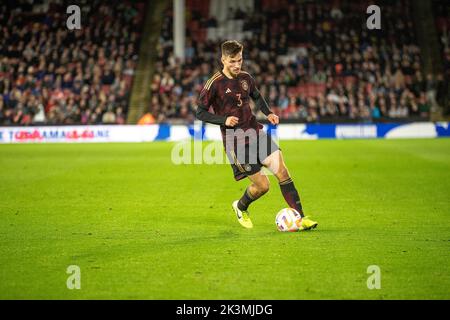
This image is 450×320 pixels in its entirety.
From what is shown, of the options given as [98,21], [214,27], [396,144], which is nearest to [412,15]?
[214,27]

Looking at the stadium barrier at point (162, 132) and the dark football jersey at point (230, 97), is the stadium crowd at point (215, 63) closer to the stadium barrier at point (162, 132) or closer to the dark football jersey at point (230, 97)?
the stadium barrier at point (162, 132)

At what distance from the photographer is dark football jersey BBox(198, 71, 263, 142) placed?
9.27 m

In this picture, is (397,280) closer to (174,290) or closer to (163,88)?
(174,290)

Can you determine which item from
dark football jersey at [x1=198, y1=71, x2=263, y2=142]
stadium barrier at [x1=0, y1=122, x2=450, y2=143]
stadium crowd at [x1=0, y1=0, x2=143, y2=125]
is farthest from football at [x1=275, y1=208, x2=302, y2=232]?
stadium crowd at [x1=0, y1=0, x2=143, y2=125]

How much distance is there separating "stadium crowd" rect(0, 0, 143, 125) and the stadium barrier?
2.30 feet

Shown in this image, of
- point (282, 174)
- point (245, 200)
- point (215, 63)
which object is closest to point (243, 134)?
point (282, 174)

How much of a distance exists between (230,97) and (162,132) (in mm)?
20300

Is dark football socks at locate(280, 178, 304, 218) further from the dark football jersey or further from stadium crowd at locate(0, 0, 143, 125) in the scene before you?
stadium crowd at locate(0, 0, 143, 125)

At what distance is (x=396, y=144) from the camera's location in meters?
25.2

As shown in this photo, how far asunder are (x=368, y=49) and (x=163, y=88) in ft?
30.3

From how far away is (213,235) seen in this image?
9.18 metres

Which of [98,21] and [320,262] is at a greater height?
[98,21]

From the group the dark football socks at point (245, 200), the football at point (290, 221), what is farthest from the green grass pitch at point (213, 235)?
the dark football socks at point (245, 200)

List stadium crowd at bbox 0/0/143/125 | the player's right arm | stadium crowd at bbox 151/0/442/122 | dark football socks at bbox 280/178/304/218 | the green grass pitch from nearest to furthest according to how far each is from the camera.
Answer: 1. the green grass pitch
2. the player's right arm
3. dark football socks at bbox 280/178/304/218
4. stadium crowd at bbox 151/0/442/122
5. stadium crowd at bbox 0/0/143/125
